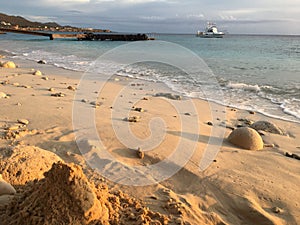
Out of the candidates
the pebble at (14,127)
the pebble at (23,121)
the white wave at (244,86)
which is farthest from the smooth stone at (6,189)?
the white wave at (244,86)

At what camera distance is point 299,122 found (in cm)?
691

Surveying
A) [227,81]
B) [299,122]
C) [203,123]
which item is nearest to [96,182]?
[203,123]

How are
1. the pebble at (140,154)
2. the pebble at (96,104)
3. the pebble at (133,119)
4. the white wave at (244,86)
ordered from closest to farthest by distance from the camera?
1. the pebble at (140,154)
2. the pebble at (133,119)
3. the pebble at (96,104)
4. the white wave at (244,86)

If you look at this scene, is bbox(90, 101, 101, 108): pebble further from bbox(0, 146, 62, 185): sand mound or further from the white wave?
the white wave

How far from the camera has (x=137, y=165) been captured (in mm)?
4012

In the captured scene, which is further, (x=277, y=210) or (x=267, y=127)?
(x=267, y=127)

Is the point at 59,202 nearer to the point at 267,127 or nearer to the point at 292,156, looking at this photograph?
the point at 292,156

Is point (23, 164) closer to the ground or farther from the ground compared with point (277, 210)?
farther from the ground

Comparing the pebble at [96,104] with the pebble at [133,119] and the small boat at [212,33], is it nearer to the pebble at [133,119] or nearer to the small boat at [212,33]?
the pebble at [133,119]

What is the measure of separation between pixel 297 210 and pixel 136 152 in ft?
7.18

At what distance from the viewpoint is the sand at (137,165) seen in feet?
6.93

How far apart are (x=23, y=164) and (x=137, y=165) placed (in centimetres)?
153

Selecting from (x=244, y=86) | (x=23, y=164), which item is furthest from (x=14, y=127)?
(x=244, y=86)

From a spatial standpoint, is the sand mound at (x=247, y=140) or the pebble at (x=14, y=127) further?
the sand mound at (x=247, y=140)
